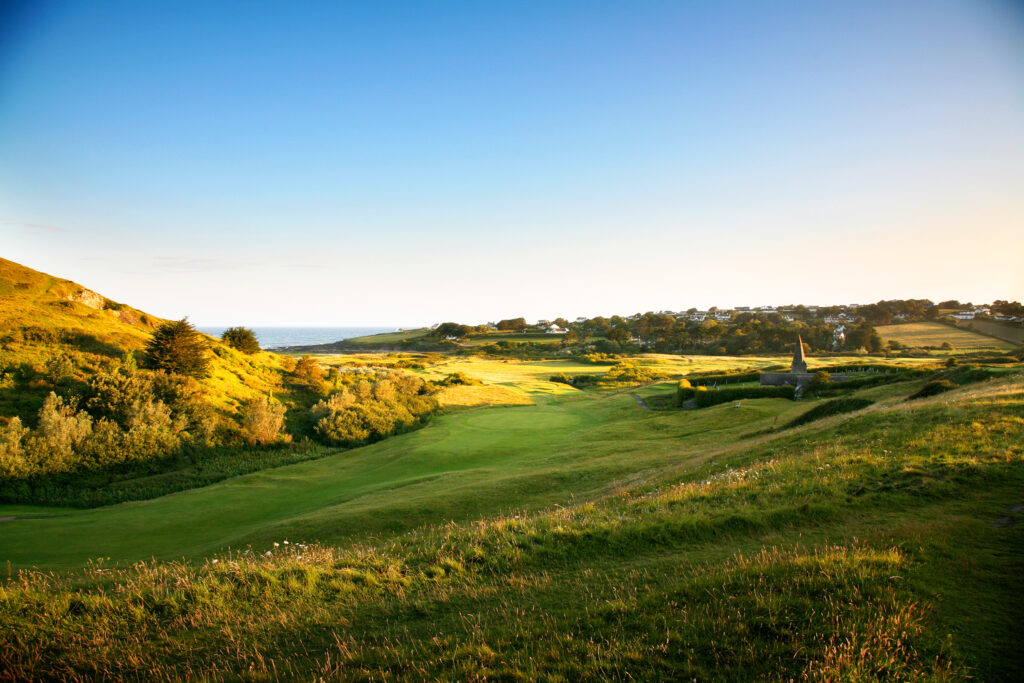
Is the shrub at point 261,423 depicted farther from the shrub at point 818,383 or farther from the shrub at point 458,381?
the shrub at point 818,383

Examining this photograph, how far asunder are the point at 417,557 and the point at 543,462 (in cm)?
1490

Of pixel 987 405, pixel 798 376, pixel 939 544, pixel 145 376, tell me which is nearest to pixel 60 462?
pixel 145 376

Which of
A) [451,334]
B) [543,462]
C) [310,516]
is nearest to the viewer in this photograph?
[310,516]

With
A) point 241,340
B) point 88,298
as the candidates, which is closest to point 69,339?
point 88,298

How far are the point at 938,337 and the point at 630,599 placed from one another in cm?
11904

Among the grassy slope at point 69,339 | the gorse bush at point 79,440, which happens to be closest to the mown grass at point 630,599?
the gorse bush at point 79,440

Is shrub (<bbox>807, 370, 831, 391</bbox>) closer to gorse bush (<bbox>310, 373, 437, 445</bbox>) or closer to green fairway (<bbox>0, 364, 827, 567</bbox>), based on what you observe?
green fairway (<bbox>0, 364, 827, 567</bbox>)

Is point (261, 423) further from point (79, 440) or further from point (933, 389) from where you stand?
point (933, 389)

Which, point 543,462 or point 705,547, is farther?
point 543,462

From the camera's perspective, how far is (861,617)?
4.63 m

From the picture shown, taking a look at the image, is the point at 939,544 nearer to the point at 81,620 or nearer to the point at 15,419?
the point at 81,620

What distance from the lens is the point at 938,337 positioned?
88.8 m

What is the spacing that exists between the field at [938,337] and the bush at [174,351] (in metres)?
98.9

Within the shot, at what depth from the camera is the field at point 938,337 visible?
238 ft
